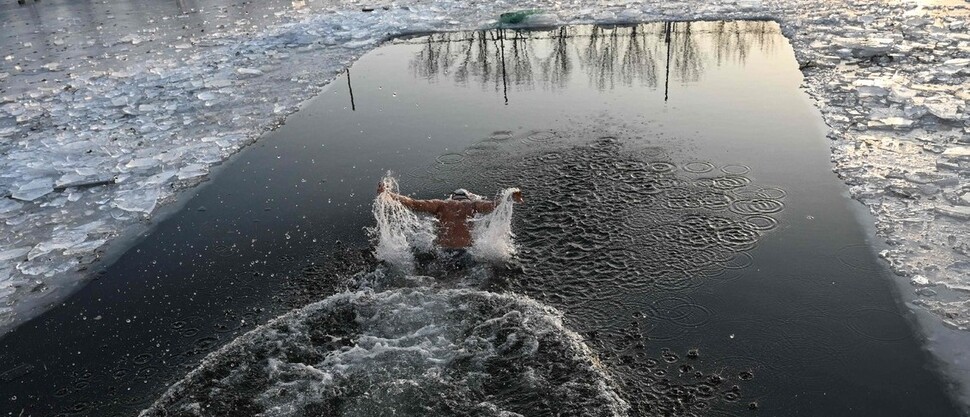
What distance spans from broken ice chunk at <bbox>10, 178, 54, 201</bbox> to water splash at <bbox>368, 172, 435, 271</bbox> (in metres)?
4.00

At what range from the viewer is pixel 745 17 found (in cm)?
1312

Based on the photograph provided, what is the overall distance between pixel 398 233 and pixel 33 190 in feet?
14.6

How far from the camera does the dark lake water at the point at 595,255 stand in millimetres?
4203

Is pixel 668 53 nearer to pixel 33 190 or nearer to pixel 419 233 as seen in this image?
pixel 419 233

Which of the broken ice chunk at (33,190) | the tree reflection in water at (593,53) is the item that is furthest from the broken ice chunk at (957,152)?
the broken ice chunk at (33,190)

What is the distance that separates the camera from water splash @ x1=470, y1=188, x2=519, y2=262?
5.42 m

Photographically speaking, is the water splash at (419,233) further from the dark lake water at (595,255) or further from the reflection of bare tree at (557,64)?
the reflection of bare tree at (557,64)

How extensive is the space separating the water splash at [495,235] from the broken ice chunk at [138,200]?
3.41 metres

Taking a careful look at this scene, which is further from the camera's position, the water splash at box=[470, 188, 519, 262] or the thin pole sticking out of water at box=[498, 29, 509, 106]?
the thin pole sticking out of water at box=[498, 29, 509, 106]

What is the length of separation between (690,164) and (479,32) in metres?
7.66

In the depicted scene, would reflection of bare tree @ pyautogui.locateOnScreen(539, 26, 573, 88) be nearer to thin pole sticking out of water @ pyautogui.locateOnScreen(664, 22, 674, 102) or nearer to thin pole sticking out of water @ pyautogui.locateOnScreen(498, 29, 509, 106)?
thin pole sticking out of water @ pyautogui.locateOnScreen(498, 29, 509, 106)

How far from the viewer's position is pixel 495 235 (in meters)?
5.46

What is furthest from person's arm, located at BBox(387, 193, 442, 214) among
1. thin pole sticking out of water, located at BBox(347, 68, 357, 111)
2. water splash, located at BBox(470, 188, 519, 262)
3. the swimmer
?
thin pole sticking out of water, located at BBox(347, 68, 357, 111)

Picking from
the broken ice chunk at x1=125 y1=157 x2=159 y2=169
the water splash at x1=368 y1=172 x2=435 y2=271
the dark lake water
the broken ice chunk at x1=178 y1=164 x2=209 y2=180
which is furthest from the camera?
the broken ice chunk at x1=125 y1=157 x2=159 y2=169
